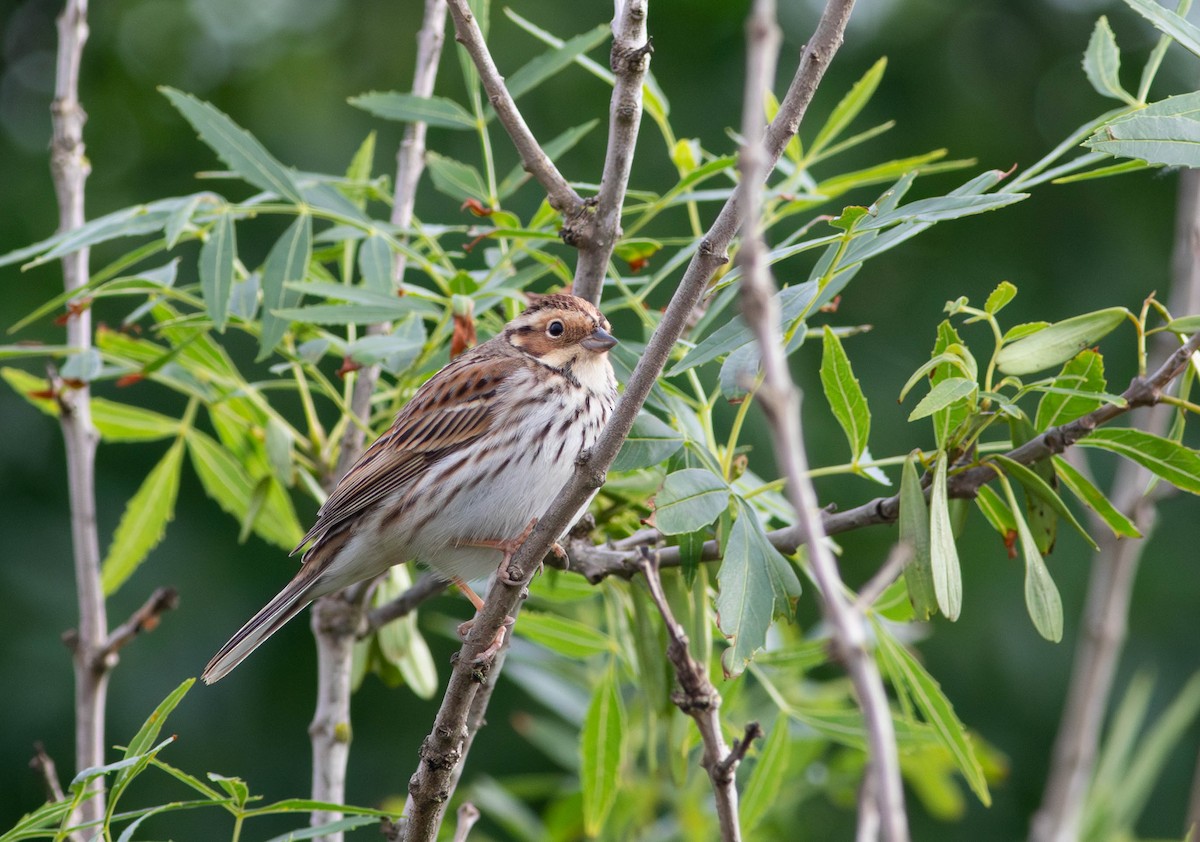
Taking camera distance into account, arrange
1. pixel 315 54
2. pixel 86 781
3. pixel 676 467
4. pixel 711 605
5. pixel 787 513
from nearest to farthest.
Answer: pixel 86 781 < pixel 676 467 < pixel 787 513 < pixel 711 605 < pixel 315 54

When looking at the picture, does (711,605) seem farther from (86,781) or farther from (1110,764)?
(86,781)

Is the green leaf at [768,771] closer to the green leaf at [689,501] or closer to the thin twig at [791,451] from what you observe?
the green leaf at [689,501]

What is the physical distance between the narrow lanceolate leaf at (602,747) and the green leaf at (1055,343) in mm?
1273

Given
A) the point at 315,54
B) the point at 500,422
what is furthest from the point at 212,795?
the point at 315,54

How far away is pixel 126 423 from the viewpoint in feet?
12.3

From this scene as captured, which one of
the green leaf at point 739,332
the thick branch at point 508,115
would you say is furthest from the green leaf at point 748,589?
the thick branch at point 508,115

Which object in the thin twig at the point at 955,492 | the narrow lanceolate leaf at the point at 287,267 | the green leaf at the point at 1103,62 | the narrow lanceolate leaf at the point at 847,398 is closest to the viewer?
the thin twig at the point at 955,492

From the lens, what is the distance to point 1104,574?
3041mm

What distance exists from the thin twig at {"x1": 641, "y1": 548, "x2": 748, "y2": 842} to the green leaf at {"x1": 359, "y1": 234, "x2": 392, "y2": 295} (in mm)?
949

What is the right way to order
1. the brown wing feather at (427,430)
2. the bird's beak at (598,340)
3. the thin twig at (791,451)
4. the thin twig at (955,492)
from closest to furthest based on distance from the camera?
the thin twig at (791,451)
the thin twig at (955,492)
the bird's beak at (598,340)
the brown wing feather at (427,430)

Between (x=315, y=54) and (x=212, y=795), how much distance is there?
6311 millimetres

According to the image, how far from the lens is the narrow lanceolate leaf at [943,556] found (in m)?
2.33

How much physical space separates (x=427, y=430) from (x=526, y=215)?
10.8 ft

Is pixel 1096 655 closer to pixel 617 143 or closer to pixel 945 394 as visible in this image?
pixel 945 394
